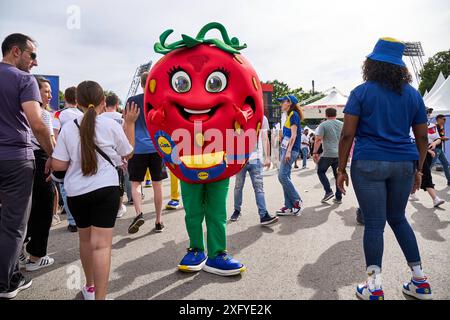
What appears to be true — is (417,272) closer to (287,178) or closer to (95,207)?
(95,207)

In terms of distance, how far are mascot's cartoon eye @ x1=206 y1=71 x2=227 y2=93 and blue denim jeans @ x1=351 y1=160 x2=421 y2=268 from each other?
123 centimetres

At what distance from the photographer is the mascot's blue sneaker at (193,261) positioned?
9.62 feet

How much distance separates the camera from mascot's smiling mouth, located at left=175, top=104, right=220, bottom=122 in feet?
9.05

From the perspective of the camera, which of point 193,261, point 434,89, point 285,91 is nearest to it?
point 193,261

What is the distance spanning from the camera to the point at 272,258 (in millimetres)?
3262

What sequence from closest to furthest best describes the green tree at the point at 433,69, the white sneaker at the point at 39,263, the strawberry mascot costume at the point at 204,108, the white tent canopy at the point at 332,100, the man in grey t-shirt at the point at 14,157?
the man in grey t-shirt at the point at 14,157
the strawberry mascot costume at the point at 204,108
the white sneaker at the point at 39,263
the white tent canopy at the point at 332,100
the green tree at the point at 433,69

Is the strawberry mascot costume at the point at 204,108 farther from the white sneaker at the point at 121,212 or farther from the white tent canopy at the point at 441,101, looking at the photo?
the white tent canopy at the point at 441,101

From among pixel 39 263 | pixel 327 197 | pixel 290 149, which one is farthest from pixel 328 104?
pixel 39 263

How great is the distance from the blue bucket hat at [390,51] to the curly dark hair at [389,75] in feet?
0.12

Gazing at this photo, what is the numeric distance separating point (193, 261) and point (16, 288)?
57.3 inches

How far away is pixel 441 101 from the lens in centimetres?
1301

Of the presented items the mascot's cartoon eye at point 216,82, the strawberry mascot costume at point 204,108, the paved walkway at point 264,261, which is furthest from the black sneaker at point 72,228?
the mascot's cartoon eye at point 216,82
